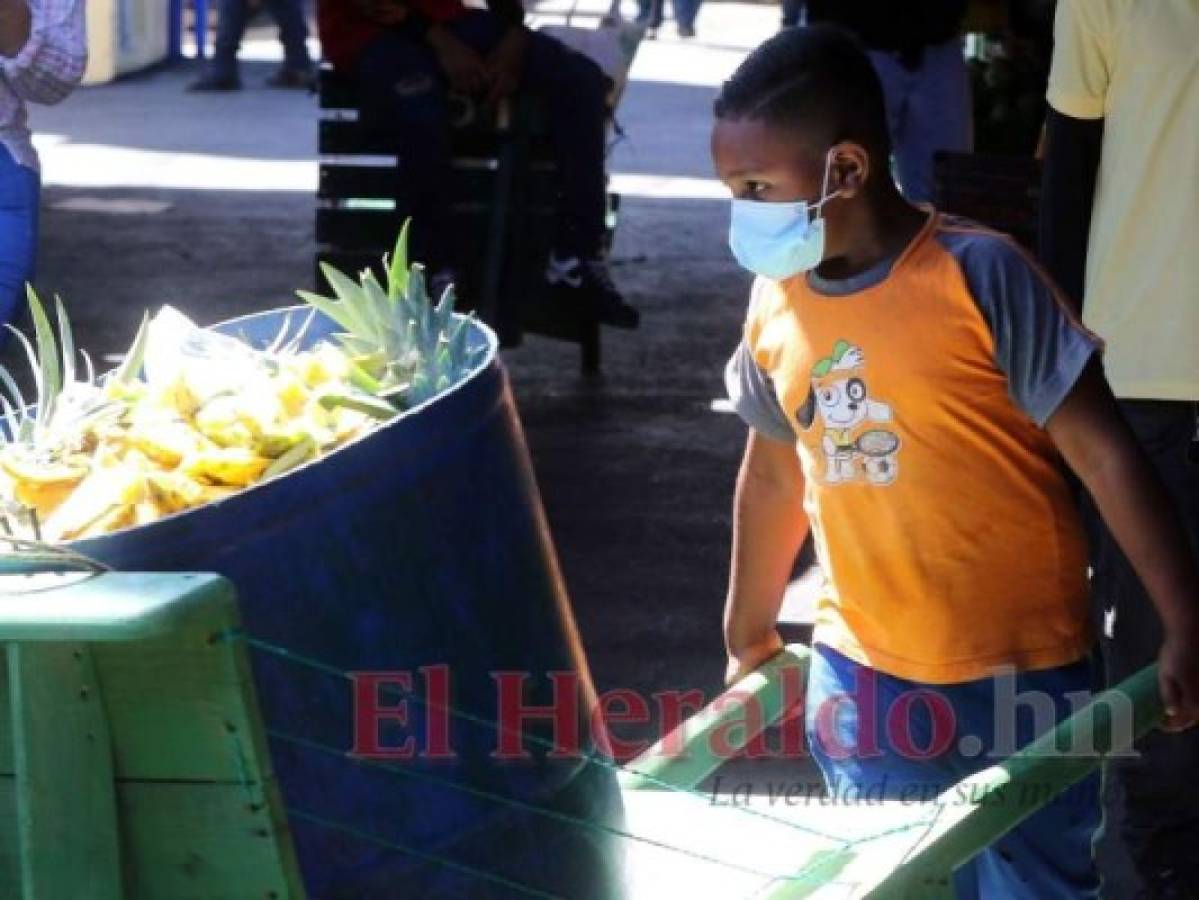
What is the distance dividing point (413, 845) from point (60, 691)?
20.9 inches

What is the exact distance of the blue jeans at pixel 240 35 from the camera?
18000 millimetres

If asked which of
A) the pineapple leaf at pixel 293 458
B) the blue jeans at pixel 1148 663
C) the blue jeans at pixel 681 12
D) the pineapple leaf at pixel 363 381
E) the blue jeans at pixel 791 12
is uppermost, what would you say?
the pineapple leaf at pixel 363 381

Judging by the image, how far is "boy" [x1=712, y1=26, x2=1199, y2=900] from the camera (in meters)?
3.14

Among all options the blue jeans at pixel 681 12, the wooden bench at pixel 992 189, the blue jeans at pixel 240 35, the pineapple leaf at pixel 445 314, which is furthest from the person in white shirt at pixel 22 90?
the blue jeans at pixel 681 12

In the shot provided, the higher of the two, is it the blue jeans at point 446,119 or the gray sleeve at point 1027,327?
the gray sleeve at point 1027,327

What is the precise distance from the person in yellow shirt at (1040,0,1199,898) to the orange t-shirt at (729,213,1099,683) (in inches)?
33.2

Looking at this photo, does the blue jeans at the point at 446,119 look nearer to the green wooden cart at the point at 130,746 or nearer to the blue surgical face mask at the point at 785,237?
the blue surgical face mask at the point at 785,237

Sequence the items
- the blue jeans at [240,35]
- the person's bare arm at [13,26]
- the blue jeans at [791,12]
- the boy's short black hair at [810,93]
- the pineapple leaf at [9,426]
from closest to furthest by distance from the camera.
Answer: the pineapple leaf at [9,426] → the boy's short black hair at [810,93] → the person's bare arm at [13,26] → the blue jeans at [791,12] → the blue jeans at [240,35]

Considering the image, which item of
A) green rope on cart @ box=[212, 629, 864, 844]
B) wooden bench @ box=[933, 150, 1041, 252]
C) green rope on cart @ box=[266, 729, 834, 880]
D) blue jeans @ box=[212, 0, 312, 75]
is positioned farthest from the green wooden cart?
blue jeans @ box=[212, 0, 312, 75]

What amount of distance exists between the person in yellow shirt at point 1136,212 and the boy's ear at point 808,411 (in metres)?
0.96

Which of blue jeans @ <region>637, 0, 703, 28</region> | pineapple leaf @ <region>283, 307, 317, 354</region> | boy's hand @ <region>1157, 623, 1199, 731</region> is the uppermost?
pineapple leaf @ <region>283, 307, 317, 354</region>

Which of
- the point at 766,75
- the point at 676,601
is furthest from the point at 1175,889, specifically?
the point at 676,601

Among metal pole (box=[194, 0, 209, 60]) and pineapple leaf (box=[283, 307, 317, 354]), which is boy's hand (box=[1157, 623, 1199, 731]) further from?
metal pole (box=[194, 0, 209, 60])

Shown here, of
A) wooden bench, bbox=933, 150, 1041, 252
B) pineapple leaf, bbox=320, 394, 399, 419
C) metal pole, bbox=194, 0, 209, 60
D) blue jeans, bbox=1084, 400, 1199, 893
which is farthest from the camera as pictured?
metal pole, bbox=194, 0, 209, 60
